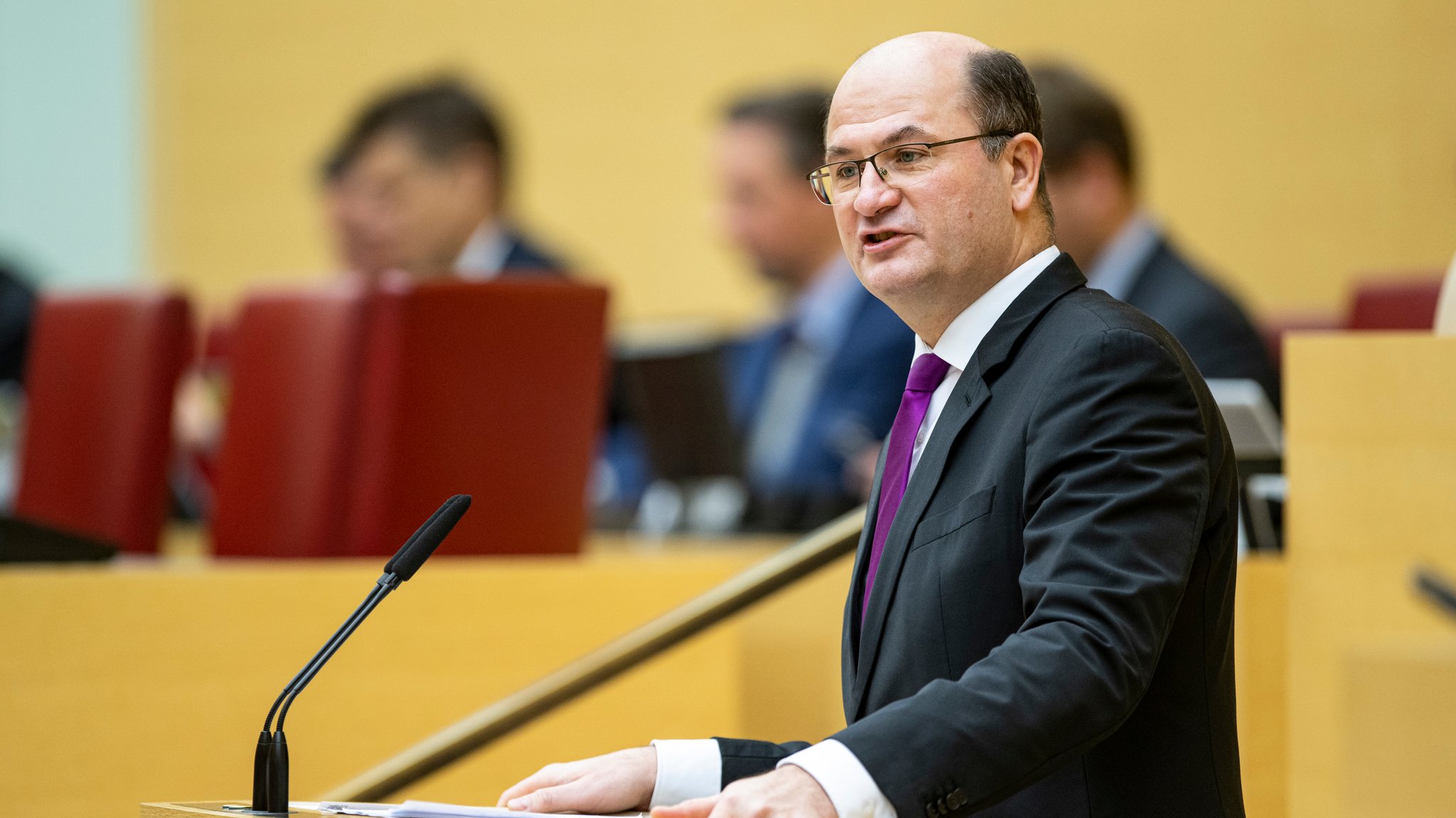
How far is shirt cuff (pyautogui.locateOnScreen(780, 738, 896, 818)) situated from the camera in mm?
1244

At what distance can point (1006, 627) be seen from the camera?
145cm

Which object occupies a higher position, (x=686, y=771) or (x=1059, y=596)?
(x=1059, y=596)

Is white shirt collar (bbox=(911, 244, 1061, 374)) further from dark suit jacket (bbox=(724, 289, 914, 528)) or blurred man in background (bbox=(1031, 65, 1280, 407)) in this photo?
dark suit jacket (bbox=(724, 289, 914, 528))

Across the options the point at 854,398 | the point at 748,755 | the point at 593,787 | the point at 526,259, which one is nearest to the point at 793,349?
the point at 854,398

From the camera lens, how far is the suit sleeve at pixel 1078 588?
127 cm

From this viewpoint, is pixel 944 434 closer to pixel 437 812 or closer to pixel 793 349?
pixel 437 812

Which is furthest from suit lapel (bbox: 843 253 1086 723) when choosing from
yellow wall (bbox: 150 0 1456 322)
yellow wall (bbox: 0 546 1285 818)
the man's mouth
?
yellow wall (bbox: 150 0 1456 322)

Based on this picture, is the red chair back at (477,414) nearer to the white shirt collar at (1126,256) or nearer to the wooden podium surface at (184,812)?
the white shirt collar at (1126,256)

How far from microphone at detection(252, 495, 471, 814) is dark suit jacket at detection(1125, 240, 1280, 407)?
2079 mm

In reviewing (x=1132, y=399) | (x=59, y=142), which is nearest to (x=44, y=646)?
(x=1132, y=399)

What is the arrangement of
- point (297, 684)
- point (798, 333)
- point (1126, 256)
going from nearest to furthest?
point (297, 684) → point (1126, 256) → point (798, 333)

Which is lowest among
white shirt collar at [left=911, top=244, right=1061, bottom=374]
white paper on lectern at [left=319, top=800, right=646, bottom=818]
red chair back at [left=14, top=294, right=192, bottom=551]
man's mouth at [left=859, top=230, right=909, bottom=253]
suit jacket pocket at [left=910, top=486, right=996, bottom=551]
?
red chair back at [left=14, top=294, right=192, bottom=551]

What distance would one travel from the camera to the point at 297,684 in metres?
1.48

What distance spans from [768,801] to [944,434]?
1.39ft
